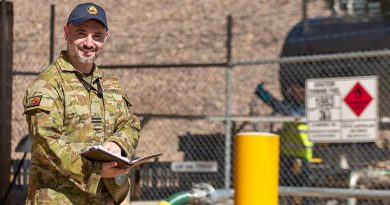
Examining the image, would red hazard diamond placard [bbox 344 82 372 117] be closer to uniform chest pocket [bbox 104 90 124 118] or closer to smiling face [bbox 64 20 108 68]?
uniform chest pocket [bbox 104 90 124 118]

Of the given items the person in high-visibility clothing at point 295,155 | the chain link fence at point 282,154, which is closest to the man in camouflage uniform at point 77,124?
the chain link fence at point 282,154

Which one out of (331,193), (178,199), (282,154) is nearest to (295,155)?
(282,154)

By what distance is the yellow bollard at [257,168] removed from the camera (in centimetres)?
404

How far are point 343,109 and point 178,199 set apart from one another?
540 centimetres

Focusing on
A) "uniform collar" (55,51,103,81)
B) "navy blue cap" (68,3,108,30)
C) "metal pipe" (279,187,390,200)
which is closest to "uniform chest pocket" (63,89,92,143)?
"uniform collar" (55,51,103,81)

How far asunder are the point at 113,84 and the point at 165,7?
20.7 metres

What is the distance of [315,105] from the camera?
29.8 ft

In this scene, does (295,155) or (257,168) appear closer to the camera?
(257,168)

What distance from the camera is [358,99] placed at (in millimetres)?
8875

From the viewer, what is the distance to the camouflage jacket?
351 centimetres

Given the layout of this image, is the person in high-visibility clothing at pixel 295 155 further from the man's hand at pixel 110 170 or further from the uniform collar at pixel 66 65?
the man's hand at pixel 110 170

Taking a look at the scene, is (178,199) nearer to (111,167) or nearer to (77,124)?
(111,167)

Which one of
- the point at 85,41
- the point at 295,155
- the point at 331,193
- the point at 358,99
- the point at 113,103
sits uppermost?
the point at 85,41

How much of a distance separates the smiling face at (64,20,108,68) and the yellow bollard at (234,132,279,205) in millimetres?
883
